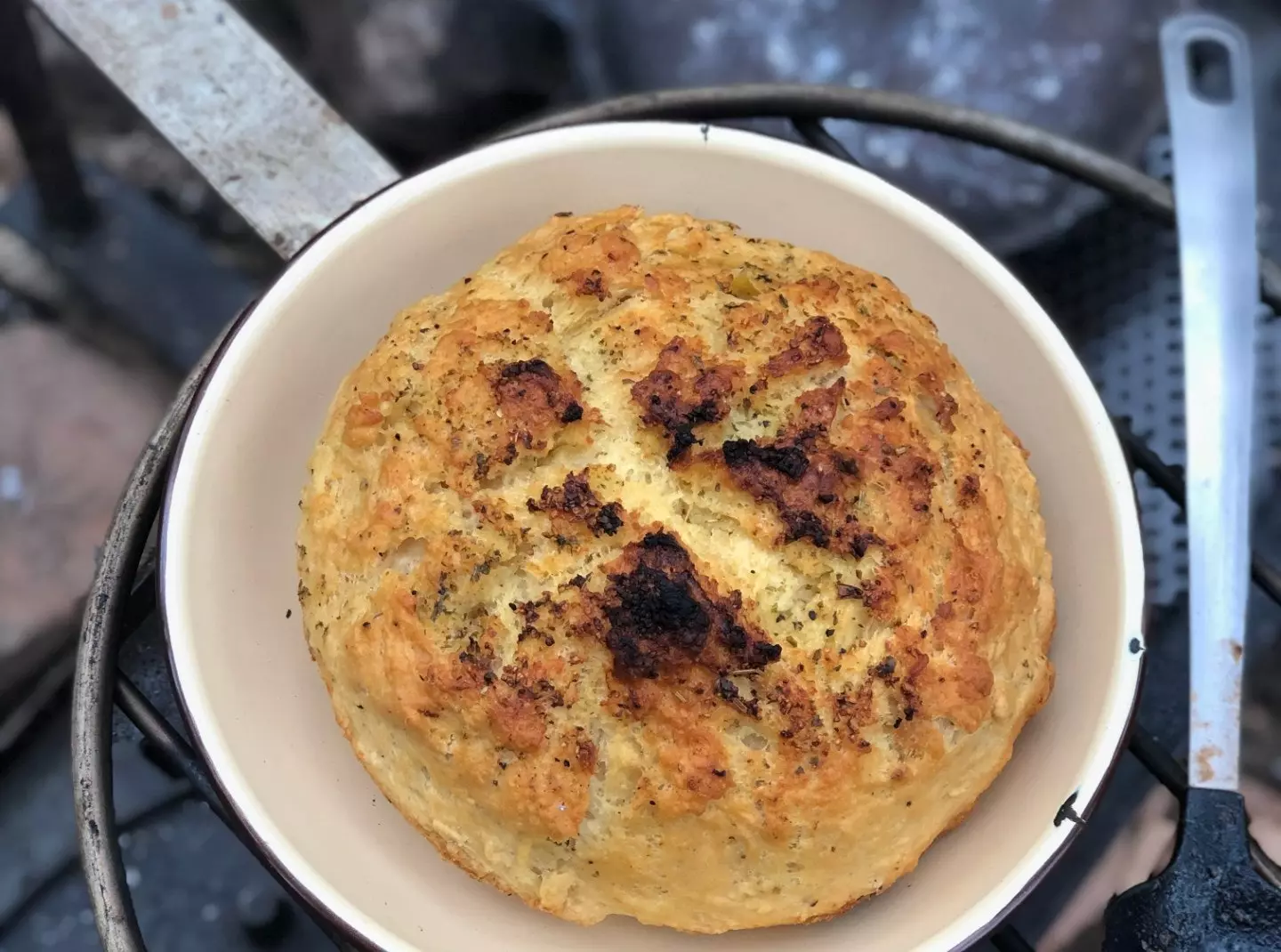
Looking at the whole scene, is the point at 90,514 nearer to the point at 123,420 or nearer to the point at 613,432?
the point at 123,420

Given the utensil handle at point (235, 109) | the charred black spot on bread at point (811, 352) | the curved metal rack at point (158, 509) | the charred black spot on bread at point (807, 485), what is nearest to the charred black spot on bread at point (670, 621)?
the charred black spot on bread at point (807, 485)

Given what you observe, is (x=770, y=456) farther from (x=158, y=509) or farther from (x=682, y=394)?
(x=158, y=509)

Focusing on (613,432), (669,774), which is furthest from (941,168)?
(669,774)

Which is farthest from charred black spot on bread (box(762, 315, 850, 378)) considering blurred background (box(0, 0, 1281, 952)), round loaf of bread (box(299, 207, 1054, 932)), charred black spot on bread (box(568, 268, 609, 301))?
blurred background (box(0, 0, 1281, 952))

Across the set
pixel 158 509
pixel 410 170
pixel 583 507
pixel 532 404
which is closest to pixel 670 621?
pixel 583 507

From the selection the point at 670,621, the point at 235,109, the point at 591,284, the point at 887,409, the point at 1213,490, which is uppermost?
the point at 235,109

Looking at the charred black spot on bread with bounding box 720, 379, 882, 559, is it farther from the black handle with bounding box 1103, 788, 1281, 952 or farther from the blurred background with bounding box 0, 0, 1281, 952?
the blurred background with bounding box 0, 0, 1281, 952
